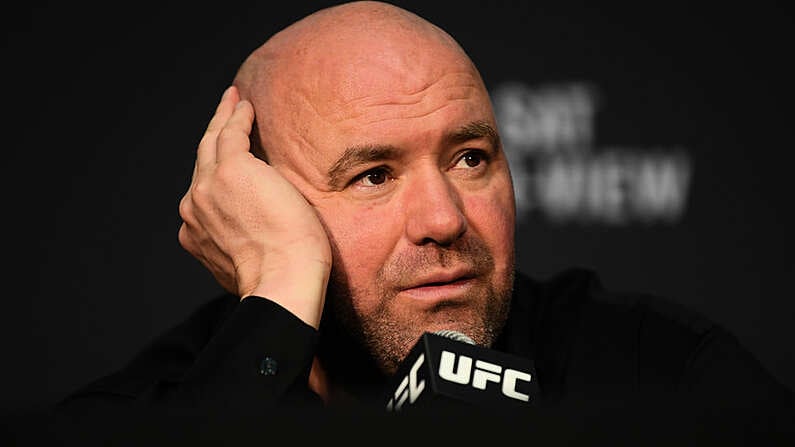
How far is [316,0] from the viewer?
3021mm

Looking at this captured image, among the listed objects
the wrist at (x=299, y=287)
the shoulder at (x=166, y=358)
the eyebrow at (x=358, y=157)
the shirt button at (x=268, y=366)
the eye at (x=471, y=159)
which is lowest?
the shoulder at (x=166, y=358)

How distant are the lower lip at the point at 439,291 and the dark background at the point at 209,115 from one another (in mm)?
1367

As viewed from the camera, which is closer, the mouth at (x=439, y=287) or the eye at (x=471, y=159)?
the mouth at (x=439, y=287)

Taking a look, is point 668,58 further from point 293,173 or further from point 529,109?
point 293,173

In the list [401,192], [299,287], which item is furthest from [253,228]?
[401,192]

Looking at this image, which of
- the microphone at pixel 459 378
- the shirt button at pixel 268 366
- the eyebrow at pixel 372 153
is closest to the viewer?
the microphone at pixel 459 378

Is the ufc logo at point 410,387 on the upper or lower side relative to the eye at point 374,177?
lower

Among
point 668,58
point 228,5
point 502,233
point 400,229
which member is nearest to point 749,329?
point 668,58

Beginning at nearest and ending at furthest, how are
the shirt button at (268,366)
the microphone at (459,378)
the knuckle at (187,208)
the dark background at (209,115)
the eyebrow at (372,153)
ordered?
1. the microphone at (459,378)
2. the shirt button at (268,366)
3. the eyebrow at (372,153)
4. the knuckle at (187,208)
5. the dark background at (209,115)

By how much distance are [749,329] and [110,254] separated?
196 centimetres

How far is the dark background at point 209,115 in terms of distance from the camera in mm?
2914

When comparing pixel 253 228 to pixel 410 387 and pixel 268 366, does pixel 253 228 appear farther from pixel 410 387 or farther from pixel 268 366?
pixel 410 387

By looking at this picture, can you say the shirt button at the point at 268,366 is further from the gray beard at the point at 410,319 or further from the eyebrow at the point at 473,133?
the eyebrow at the point at 473,133

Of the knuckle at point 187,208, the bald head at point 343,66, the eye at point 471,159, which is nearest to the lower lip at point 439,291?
the eye at point 471,159
